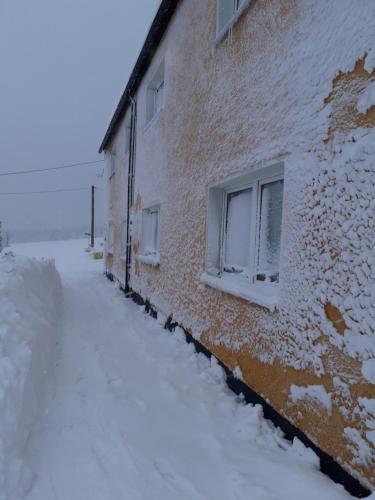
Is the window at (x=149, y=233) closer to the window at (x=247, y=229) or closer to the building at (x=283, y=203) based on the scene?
the building at (x=283, y=203)

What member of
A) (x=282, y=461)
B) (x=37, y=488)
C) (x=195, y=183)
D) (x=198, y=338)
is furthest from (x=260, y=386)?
(x=195, y=183)

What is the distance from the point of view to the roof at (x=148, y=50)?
5.00 meters

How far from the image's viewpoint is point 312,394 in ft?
6.63

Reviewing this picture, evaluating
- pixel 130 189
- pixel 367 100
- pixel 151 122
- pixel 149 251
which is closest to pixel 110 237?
pixel 130 189

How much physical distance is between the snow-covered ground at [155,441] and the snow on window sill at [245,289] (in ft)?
2.86

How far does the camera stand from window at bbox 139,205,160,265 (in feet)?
21.2

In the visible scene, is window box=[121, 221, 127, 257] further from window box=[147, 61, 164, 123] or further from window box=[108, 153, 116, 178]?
window box=[147, 61, 164, 123]

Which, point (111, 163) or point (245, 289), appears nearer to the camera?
point (245, 289)

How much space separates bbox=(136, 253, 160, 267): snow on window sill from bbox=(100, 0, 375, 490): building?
2.45ft

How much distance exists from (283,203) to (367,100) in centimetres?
86

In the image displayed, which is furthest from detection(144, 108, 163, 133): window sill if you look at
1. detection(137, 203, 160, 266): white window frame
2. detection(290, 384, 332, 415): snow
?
detection(290, 384, 332, 415): snow

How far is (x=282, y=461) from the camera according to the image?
204 centimetres

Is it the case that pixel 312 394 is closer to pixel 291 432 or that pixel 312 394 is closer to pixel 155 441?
pixel 291 432

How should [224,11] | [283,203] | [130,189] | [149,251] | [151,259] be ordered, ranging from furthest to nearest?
1. [130,189]
2. [149,251]
3. [151,259]
4. [224,11]
5. [283,203]
